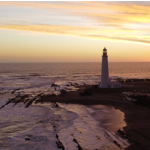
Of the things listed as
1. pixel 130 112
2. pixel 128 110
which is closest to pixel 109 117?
pixel 130 112

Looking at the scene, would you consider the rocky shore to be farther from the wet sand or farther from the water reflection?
the water reflection

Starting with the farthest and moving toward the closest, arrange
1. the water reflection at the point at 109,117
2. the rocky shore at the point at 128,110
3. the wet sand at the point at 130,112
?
1. the water reflection at the point at 109,117
2. the rocky shore at the point at 128,110
3. the wet sand at the point at 130,112

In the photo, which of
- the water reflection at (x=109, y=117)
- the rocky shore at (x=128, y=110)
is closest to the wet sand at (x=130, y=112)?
the rocky shore at (x=128, y=110)

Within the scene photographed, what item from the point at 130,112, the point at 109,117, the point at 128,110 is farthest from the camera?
the point at 128,110

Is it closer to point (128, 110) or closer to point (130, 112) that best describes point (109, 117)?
point (130, 112)

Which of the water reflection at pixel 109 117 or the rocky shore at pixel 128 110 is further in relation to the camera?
the water reflection at pixel 109 117

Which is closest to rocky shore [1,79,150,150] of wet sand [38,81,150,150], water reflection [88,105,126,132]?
wet sand [38,81,150,150]

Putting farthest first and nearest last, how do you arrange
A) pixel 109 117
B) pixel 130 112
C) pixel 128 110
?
pixel 128 110 → pixel 130 112 → pixel 109 117

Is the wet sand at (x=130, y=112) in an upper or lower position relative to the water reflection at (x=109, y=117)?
upper

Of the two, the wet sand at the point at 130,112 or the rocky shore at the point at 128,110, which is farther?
the rocky shore at the point at 128,110

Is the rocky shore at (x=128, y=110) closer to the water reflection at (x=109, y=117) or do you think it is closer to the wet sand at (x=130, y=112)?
the wet sand at (x=130, y=112)

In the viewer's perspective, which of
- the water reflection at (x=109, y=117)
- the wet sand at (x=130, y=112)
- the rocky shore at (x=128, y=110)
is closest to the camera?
the wet sand at (x=130, y=112)
